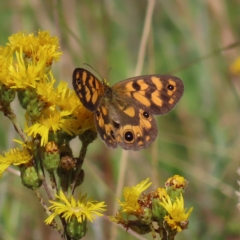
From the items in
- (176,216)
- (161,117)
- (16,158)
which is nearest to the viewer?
(176,216)

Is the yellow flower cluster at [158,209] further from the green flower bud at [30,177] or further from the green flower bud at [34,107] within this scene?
the green flower bud at [34,107]

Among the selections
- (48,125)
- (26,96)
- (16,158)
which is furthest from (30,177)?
(26,96)

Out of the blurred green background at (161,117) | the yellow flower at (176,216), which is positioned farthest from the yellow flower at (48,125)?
the blurred green background at (161,117)

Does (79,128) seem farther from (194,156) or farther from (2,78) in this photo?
Result: (194,156)

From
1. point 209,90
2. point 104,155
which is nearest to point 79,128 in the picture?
point 104,155

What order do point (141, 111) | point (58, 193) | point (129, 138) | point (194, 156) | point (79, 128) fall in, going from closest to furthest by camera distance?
point (58, 193) → point (79, 128) → point (129, 138) → point (141, 111) → point (194, 156)

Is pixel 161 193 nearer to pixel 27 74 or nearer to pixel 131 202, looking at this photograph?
pixel 131 202
